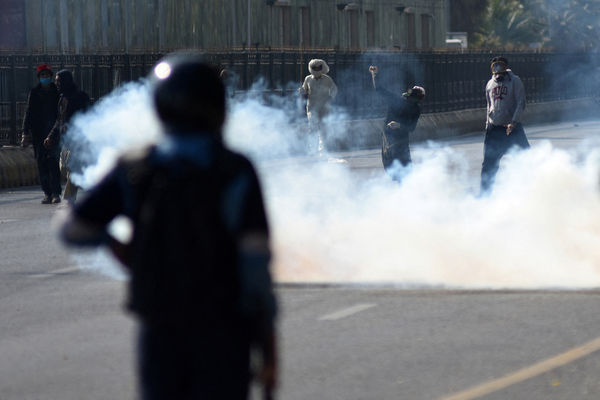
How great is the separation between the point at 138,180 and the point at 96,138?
1170cm

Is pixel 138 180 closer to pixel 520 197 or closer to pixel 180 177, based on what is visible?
pixel 180 177

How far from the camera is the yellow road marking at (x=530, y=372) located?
258 inches

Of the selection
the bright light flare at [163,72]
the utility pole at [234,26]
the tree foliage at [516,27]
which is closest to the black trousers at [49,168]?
the bright light flare at [163,72]

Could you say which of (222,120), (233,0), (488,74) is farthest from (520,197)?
(233,0)

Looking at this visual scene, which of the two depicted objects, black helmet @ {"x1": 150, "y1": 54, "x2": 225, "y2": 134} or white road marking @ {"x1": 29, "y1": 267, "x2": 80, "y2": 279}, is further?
white road marking @ {"x1": 29, "y1": 267, "x2": 80, "y2": 279}

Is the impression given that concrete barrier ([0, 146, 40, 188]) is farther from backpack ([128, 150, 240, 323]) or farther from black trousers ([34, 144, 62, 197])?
backpack ([128, 150, 240, 323])

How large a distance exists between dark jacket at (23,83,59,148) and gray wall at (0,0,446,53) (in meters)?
11.8

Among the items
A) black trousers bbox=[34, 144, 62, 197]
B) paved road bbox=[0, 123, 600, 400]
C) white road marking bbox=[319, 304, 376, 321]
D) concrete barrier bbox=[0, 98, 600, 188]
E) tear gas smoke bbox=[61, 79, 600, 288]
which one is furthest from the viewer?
concrete barrier bbox=[0, 98, 600, 188]

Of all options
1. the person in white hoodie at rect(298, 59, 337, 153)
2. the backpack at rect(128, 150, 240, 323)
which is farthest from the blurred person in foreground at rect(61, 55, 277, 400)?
the person in white hoodie at rect(298, 59, 337, 153)

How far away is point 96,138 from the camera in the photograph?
1547 centimetres

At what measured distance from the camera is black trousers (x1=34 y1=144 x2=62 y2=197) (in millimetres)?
17469

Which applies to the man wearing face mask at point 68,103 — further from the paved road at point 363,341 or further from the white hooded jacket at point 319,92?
the white hooded jacket at point 319,92

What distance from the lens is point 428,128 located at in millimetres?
33156

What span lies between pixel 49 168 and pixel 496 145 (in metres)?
5.92
